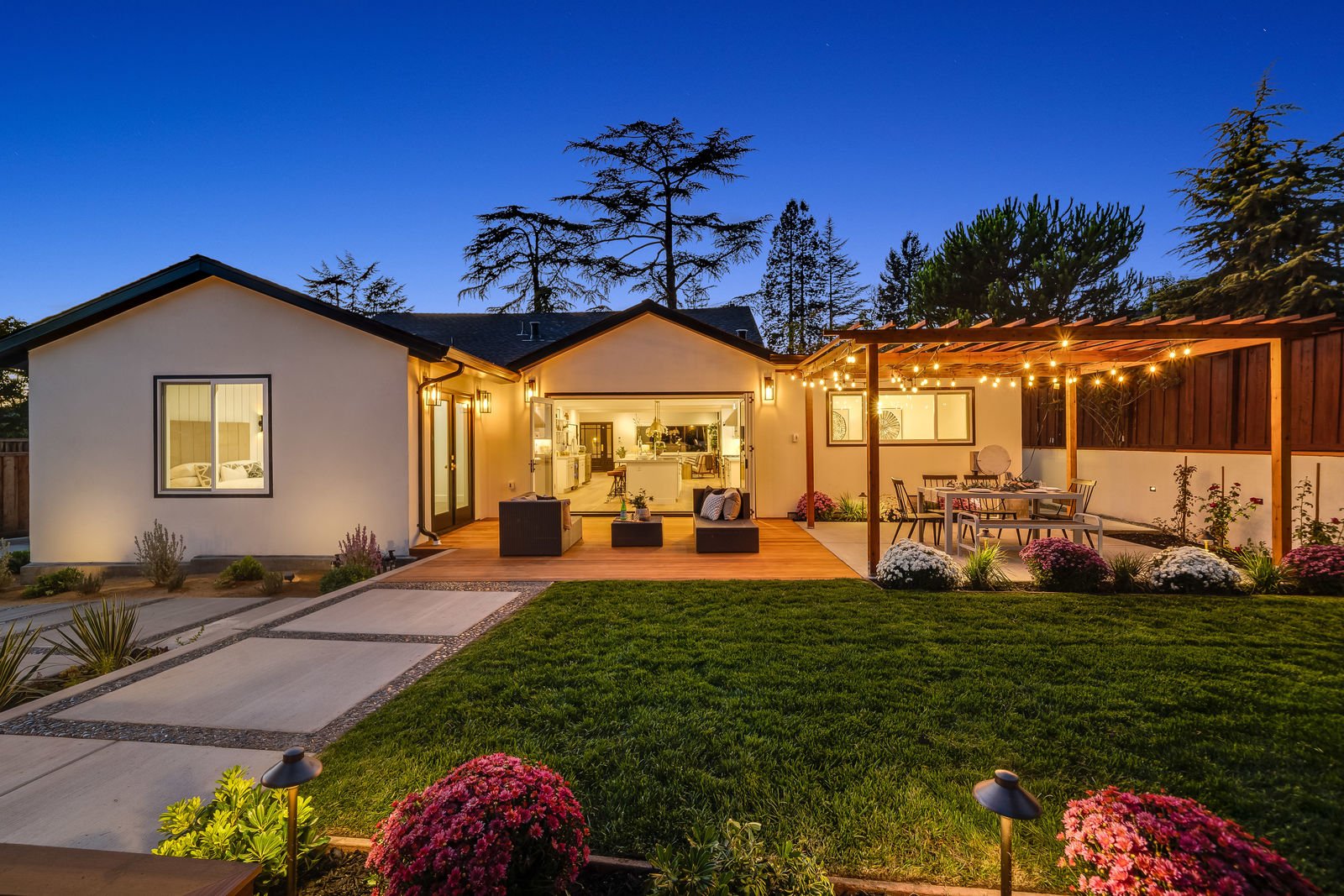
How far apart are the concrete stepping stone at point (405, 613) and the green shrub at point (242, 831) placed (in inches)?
103

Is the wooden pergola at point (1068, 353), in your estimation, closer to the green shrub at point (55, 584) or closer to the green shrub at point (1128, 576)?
the green shrub at point (1128, 576)

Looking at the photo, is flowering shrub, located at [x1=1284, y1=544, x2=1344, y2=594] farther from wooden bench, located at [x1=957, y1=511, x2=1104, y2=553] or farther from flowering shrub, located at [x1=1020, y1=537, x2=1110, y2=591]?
flowering shrub, located at [x1=1020, y1=537, x2=1110, y2=591]

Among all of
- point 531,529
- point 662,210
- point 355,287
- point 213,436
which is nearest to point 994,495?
point 531,529

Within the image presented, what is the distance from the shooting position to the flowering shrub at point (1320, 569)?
5578 millimetres

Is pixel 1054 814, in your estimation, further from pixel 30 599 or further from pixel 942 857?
pixel 30 599

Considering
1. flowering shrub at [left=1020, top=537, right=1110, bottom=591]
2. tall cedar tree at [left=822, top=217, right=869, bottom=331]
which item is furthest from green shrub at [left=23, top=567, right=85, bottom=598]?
tall cedar tree at [left=822, top=217, right=869, bottom=331]

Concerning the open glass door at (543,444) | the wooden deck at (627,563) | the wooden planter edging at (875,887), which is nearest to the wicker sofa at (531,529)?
the wooden deck at (627,563)

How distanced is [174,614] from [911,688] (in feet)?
22.2

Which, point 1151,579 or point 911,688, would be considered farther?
point 1151,579

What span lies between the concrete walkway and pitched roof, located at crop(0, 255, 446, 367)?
3629 mm

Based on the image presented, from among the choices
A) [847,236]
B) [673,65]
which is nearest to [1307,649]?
→ [673,65]

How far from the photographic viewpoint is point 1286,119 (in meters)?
10.6

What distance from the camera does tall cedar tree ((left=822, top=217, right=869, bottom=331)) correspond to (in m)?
23.0

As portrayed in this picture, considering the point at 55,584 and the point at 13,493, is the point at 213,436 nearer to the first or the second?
the point at 55,584
